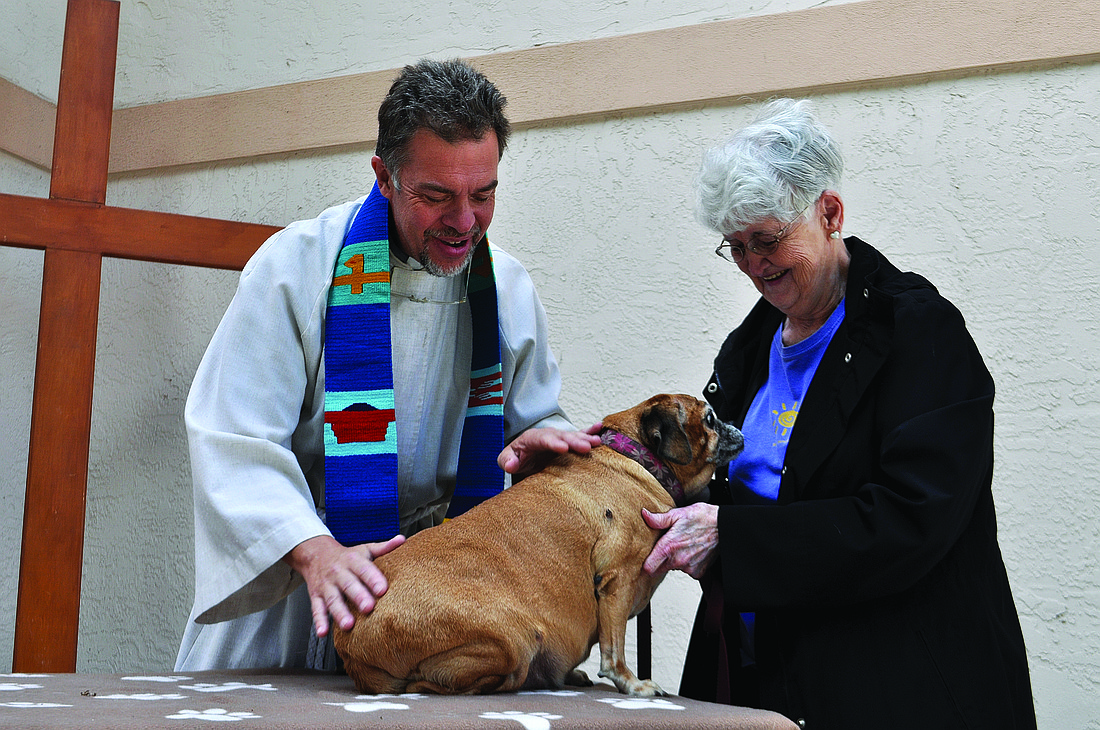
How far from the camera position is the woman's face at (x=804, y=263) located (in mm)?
2463

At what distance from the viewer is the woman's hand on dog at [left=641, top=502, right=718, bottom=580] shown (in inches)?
88.7

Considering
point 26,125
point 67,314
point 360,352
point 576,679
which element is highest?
point 26,125

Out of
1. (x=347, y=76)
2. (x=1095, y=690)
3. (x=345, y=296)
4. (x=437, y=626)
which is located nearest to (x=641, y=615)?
(x=437, y=626)

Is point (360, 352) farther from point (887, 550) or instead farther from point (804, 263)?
point (887, 550)

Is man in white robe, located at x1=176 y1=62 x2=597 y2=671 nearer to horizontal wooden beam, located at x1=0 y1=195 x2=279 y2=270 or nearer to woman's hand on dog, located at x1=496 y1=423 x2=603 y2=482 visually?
woman's hand on dog, located at x1=496 y1=423 x2=603 y2=482

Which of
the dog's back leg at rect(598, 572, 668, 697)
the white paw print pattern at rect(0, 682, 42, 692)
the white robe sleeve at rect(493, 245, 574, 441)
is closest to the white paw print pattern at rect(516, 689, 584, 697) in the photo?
the dog's back leg at rect(598, 572, 668, 697)

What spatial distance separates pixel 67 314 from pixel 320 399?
5.53 feet

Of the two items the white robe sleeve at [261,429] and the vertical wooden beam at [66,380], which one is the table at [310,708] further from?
the vertical wooden beam at [66,380]

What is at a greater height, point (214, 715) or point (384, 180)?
point (384, 180)

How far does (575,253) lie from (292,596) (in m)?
2.34

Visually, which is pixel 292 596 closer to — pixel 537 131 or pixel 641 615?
pixel 641 615

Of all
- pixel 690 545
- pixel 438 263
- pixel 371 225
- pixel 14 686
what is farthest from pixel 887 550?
pixel 14 686

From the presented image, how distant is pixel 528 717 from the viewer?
1627 millimetres

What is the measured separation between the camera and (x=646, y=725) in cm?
165
